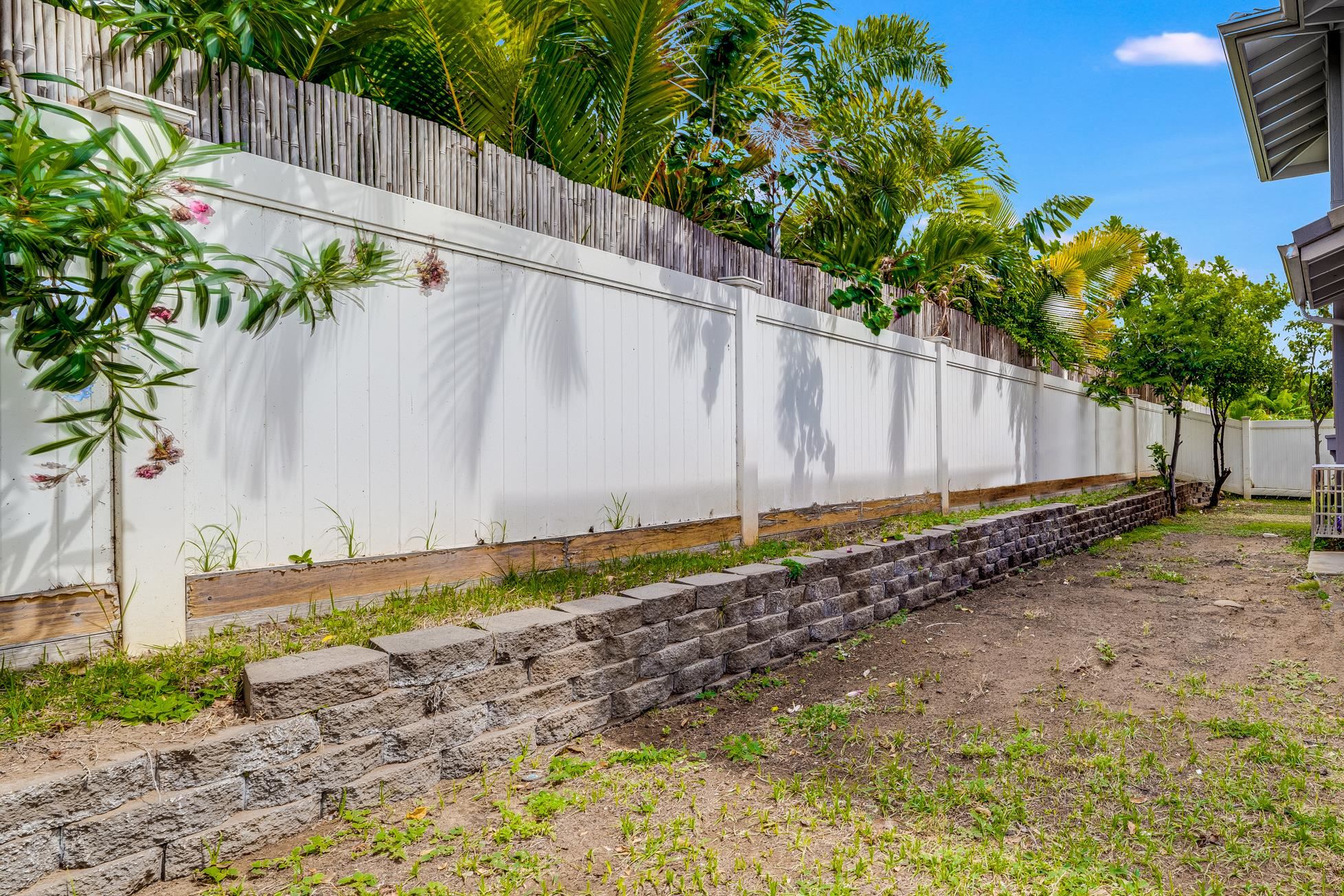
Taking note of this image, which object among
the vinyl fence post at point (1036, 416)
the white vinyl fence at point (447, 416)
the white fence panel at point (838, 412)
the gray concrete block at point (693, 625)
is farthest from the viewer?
the vinyl fence post at point (1036, 416)

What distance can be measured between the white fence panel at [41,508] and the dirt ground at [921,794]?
1.04m

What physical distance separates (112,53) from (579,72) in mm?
2912

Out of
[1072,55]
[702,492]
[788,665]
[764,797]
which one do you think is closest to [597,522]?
[702,492]

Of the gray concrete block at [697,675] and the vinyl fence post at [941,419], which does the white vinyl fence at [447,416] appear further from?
the vinyl fence post at [941,419]

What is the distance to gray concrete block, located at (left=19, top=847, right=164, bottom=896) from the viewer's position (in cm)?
196

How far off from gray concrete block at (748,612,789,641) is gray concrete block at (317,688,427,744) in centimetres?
199

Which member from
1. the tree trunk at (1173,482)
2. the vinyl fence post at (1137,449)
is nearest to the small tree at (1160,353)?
the tree trunk at (1173,482)

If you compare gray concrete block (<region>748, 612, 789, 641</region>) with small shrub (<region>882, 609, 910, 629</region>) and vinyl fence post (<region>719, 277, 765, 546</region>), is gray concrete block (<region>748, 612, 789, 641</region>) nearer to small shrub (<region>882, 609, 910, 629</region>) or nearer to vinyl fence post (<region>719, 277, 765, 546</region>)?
vinyl fence post (<region>719, 277, 765, 546</region>)

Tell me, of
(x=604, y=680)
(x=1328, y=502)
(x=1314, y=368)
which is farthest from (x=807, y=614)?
(x=1314, y=368)

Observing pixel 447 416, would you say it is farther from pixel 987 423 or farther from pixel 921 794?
pixel 987 423

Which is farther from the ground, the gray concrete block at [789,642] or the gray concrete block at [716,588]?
the gray concrete block at [716,588]

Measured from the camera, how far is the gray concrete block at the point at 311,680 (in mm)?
2404

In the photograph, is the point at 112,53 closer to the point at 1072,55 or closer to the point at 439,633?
the point at 439,633

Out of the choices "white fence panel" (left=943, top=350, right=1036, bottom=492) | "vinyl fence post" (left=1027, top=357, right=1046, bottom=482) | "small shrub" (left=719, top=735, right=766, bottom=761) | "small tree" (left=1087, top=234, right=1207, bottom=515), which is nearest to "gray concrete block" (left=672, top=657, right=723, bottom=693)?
"small shrub" (left=719, top=735, right=766, bottom=761)
